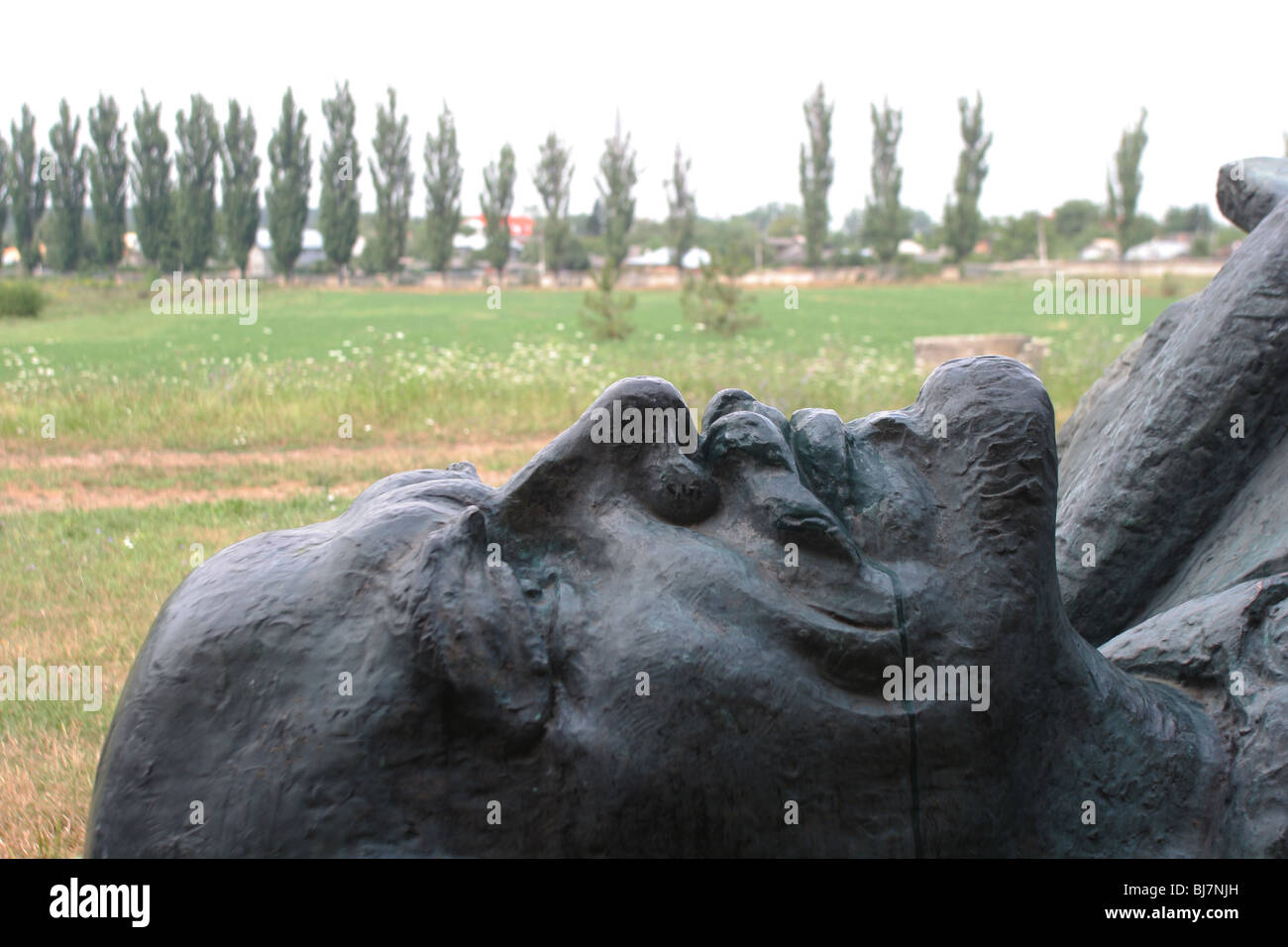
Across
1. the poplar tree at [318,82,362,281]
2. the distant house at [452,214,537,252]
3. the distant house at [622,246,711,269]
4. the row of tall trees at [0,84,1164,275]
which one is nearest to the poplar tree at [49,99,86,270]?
the row of tall trees at [0,84,1164,275]

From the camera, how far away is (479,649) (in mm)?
1683

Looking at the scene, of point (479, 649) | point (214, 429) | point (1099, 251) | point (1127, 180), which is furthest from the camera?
point (1099, 251)

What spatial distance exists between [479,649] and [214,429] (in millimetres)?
10341

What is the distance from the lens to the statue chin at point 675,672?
170 cm

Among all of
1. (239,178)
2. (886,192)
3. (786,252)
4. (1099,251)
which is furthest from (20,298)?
(786,252)

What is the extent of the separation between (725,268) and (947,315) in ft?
45.2

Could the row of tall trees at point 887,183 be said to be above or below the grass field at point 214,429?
above

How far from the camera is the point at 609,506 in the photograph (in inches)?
74.7

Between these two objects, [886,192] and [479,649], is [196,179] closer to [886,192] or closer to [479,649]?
[886,192]

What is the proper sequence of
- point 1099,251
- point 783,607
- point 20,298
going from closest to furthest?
point 783,607, point 20,298, point 1099,251

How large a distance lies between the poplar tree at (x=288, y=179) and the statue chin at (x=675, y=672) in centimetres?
4688

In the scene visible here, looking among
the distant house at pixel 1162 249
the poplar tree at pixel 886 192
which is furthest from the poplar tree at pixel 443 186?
the distant house at pixel 1162 249

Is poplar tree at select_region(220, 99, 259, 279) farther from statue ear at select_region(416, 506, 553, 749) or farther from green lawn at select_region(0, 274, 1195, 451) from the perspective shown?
statue ear at select_region(416, 506, 553, 749)

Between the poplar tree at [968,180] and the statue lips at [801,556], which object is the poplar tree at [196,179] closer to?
the poplar tree at [968,180]
